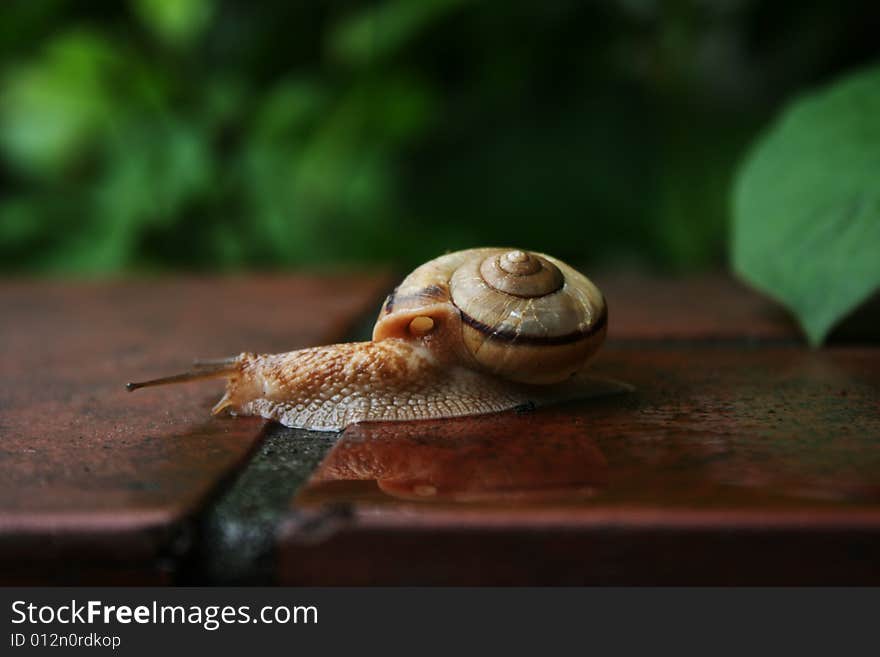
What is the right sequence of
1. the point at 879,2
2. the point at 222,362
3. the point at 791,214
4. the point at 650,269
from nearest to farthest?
the point at 222,362, the point at 791,214, the point at 879,2, the point at 650,269

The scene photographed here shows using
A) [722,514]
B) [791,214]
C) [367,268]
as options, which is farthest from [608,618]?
[367,268]

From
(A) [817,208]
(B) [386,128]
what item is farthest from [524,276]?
(B) [386,128]

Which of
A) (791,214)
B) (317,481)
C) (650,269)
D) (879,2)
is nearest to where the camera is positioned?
(317,481)

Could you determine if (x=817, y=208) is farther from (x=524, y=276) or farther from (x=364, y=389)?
(x=364, y=389)

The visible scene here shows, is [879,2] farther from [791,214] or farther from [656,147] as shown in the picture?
[791,214]

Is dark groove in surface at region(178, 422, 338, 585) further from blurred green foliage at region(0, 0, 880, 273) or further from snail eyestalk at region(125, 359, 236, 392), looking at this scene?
blurred green foliage at region(0, 0, 880, 273)

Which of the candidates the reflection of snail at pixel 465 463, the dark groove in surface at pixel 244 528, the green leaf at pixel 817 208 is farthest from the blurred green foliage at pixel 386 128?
the dark groove in surface at pixel 244 528
